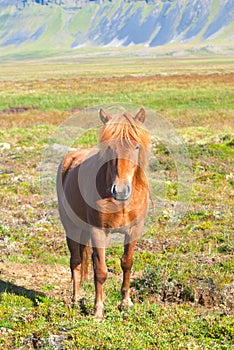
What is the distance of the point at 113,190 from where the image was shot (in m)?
5.48

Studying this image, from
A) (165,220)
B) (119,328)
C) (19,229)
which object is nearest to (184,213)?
(165,220)

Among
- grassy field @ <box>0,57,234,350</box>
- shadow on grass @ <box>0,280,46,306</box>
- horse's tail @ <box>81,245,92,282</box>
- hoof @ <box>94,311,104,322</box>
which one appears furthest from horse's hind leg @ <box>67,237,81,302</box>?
hoof @ <box>94,311,104,322</box>

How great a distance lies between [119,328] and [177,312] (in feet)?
3.19

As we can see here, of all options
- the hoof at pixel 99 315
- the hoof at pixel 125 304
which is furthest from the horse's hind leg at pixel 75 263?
the hoof at pixel 99 315

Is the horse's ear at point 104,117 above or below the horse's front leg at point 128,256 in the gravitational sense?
above

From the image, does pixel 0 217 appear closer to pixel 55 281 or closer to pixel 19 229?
pixel 19 229

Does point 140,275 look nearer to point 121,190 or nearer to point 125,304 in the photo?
point 125,304

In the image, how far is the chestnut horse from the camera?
5.70 m

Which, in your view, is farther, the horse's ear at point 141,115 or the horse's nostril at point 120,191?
the horse's ear at point 141,115

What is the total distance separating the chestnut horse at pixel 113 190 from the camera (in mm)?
5695

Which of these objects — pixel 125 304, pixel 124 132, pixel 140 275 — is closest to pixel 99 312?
pixel 125 304

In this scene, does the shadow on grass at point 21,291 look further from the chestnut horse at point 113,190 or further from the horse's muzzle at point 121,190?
the horse's muzzle at point 121,190

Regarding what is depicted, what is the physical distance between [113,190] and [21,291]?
331 centimetres

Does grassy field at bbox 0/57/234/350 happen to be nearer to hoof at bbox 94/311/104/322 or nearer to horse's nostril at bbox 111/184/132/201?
hoof at bbox 94/311/104/322
